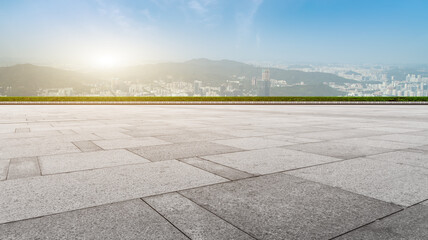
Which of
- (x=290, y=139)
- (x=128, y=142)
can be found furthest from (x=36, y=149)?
(x=290, y=139)

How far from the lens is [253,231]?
310cm

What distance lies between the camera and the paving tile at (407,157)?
20.4 ft

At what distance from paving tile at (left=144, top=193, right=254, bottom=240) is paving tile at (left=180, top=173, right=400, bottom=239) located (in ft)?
0.35

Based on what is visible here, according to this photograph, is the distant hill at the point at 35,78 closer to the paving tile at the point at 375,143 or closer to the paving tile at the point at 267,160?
the paving tile at the point at 375,143

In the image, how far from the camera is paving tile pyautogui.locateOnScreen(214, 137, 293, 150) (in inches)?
312

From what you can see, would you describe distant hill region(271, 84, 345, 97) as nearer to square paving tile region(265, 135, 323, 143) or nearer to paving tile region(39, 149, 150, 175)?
square paving tile region(265, 135, 323, 143)

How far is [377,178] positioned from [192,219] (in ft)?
10.8

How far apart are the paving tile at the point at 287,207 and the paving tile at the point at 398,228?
109 mm

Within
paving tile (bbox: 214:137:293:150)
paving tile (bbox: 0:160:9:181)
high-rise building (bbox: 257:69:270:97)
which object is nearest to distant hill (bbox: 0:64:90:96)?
high-rise building (bbox: 257:69:270:97)

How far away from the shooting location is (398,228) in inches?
126

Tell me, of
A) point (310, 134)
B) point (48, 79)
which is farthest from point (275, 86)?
point (310, 134)

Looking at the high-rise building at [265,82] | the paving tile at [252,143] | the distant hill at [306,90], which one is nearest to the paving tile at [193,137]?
the paving tile at [252,143]

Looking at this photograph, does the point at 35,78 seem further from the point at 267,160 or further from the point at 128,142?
the point at 267,160

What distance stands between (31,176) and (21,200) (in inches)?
49.8
